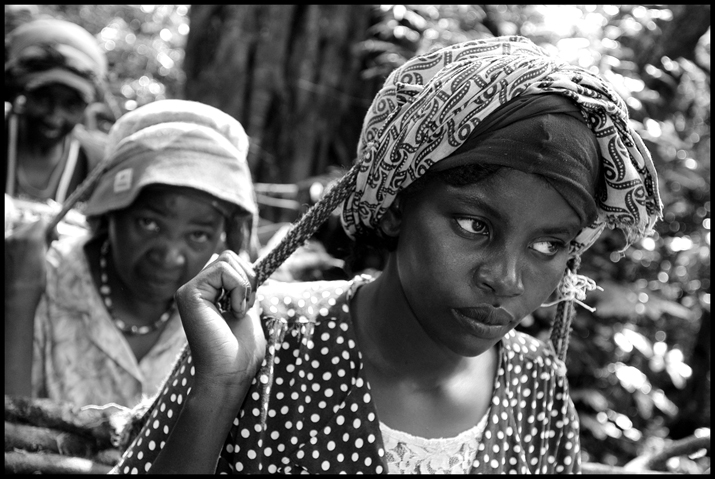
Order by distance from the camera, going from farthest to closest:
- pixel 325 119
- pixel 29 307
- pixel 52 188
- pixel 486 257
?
pixel 325 119, pixel 52 188, pixel 29 307, pixel 486 257

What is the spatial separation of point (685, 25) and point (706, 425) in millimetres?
2418

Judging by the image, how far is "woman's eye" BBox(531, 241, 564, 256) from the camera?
1.58 meters

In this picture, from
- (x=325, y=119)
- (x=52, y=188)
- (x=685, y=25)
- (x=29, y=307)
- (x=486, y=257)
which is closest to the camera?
(x=486, y=257)

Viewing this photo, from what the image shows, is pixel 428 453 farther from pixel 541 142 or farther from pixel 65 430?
pixel 65 430

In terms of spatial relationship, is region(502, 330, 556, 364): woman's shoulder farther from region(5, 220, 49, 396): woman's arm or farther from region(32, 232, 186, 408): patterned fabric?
region(5, 220, 49, 396): woman's arm

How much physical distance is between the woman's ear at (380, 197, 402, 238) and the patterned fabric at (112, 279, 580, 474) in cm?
24

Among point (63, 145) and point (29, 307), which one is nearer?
point (29, 307)

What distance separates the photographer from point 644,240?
13.9ft

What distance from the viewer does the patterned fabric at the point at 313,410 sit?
1.64 m

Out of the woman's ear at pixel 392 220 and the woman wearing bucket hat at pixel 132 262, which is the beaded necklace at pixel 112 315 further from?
the woman's ear at pixel 392 220

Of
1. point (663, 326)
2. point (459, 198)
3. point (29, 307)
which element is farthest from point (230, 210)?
point (663, 326)

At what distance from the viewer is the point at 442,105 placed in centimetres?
153

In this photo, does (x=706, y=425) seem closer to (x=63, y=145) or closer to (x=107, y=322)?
(x=107, y=322)

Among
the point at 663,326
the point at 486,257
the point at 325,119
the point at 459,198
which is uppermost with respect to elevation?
the point at 459,198
